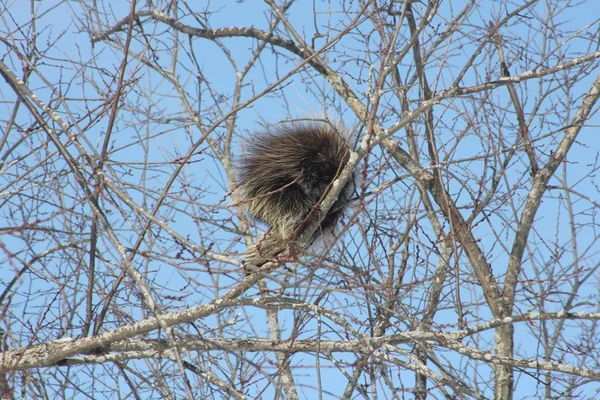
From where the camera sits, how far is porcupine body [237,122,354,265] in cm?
428

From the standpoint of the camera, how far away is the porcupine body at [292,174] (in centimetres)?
428

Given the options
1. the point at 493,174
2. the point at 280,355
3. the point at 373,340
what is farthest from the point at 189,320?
the point at 493,174

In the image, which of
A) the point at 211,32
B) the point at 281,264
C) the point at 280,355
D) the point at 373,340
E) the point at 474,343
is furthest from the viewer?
the point at 211,32

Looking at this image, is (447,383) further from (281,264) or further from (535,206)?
(535,206)

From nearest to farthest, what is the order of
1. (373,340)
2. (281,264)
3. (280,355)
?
(281,264) < (373,340) < (280,355)

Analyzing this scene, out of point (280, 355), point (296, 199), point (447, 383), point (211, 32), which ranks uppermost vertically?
point (211, 32)

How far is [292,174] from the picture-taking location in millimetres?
4324

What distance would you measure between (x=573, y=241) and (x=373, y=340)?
2.81m

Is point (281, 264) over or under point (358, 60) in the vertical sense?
under

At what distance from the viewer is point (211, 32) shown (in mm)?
5828

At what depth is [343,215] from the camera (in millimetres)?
4453

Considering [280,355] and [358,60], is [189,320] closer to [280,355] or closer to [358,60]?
[280,355]

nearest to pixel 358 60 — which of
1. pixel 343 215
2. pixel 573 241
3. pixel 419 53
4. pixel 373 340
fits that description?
pixel 419 53

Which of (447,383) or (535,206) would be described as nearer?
(447,383)
